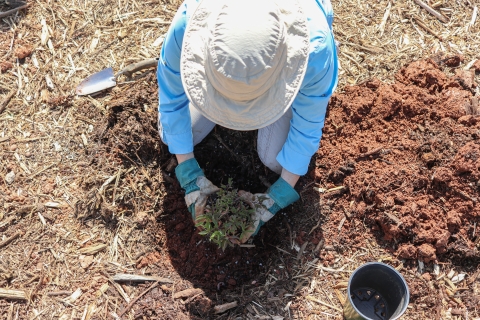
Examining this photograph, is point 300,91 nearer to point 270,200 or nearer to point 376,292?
point 270,200

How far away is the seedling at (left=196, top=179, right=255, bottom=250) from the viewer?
263cm

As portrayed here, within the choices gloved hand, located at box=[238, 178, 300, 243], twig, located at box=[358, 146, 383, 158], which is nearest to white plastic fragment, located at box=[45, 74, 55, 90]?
gloved hand, located at box=[238, 178, 300, 243]

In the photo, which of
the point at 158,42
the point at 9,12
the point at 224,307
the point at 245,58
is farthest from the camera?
the point at 9,12

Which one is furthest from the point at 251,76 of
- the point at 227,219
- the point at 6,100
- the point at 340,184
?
the point at 6,100

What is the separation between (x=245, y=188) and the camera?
322 cm

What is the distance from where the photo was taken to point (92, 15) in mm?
3779

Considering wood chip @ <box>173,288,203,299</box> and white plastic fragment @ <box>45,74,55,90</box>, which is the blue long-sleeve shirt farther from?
white plastic fragment @ <box>45,74,55,90</box>

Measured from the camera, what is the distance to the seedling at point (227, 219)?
2629mm

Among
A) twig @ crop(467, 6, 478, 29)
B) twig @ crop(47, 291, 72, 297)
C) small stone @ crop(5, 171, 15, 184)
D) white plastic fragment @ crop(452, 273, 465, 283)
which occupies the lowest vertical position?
twig @ crop(47, 291, 72, 297)

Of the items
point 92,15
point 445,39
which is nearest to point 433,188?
point 445,39

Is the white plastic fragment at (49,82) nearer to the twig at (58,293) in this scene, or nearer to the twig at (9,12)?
the twig at (9,12)

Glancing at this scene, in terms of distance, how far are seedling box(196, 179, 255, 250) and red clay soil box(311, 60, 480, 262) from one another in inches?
23.4

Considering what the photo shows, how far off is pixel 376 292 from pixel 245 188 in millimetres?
1093

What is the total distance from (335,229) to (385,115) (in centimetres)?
Answer: 88
